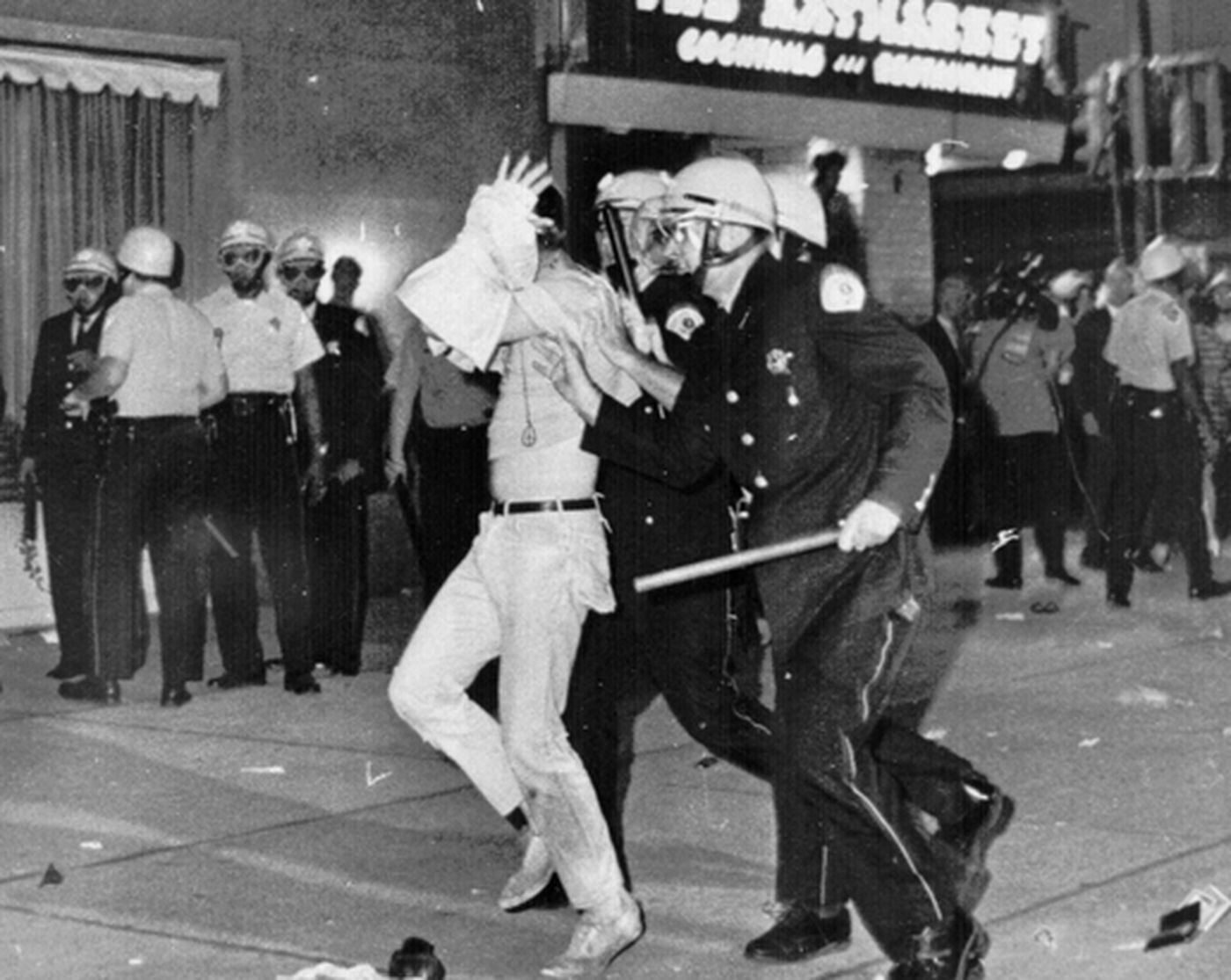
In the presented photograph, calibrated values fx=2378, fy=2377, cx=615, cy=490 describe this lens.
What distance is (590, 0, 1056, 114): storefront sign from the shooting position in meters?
14.8

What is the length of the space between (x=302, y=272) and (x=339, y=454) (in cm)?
86

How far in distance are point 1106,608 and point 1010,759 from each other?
476 centimetres

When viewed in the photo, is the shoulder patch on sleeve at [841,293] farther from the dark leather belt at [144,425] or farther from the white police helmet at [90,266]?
the white police helmet at [90,266]

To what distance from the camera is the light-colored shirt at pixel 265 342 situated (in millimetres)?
10062

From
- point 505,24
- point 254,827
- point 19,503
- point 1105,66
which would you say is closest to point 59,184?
point 19,503

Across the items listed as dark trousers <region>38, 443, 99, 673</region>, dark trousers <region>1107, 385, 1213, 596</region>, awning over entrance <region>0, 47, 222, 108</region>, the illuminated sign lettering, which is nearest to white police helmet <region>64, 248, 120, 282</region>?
dark trousers <region>38, 443, 99, 673</region>

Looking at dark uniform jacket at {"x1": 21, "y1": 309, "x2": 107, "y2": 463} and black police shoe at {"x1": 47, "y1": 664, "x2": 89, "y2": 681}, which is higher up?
dark uniform jacket at {"x1": 21, "y1": 309, "x2": 107, "y2": 463}

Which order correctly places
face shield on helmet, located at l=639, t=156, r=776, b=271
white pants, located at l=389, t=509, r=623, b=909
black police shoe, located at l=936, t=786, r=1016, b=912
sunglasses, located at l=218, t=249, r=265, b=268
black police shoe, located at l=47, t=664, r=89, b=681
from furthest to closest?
black police shoe, located at l=47, t=664, r=89, b=681, sunglasses, located at l=218, t=249, r=265, b=268, black police shoe, located at l=936, t=786, r=1016, b=912, white pants, located at l=389, t=509, r=623, b=909, face shield on helmet, located at l=639, t=156, r=776, b=271

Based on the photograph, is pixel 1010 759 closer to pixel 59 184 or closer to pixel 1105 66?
pixel 59 184

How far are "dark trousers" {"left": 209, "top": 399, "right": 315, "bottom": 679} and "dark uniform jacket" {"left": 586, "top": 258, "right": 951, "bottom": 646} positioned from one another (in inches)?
196

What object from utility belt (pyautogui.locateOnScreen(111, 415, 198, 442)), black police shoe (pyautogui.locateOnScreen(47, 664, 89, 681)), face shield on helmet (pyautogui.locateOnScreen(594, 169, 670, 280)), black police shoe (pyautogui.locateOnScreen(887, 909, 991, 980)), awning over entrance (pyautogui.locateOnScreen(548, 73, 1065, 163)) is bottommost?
black police shoe (pyautogui.locateOnScreen(887, 909, 991, 980))

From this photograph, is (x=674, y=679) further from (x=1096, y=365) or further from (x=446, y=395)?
(x=1096, y=365)

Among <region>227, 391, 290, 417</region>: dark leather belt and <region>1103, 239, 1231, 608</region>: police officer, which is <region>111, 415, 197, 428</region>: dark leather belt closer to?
<region>227, 391, 290, 417</region>: dark leather belt

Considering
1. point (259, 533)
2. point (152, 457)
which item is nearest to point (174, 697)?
point (259, 533)
